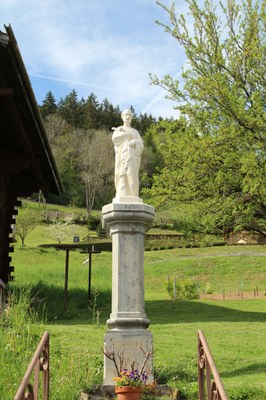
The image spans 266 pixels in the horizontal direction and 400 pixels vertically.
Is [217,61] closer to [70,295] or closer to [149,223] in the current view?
[70,295]

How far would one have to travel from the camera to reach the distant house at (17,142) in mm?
12133

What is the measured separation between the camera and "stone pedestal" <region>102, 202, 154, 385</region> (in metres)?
9.00

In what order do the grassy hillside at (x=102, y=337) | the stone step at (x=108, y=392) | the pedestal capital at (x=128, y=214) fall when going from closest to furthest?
the stone step at (x=108, y=392)
the grassy hillside at (x=102, y=337)
the pedestal capital at (x=128, y=214)

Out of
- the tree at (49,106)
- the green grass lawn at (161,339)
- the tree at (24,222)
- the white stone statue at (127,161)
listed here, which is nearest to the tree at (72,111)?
the tree at (49,106)

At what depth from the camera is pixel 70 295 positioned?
821 inches

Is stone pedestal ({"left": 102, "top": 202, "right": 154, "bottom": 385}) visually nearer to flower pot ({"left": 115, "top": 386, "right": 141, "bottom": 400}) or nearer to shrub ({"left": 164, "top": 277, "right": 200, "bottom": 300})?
flower pot ({"left": 115, "top": 386, "right": 141, "bottom": 400})

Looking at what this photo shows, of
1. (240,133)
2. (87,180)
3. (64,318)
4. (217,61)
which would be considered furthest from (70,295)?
(87,180)

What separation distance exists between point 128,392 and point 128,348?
115cm

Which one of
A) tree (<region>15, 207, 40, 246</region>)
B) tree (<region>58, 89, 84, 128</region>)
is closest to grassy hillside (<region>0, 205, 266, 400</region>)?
tree (<region>15, 207, 40, 246</region>)

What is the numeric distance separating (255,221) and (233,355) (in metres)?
9.03

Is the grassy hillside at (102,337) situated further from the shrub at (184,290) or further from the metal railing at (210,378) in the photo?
the shrub at (184,290)

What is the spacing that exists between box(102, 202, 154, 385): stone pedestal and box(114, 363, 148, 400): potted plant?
0.77 meters

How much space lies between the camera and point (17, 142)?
1602cm

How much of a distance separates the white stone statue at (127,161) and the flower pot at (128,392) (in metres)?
3.11
